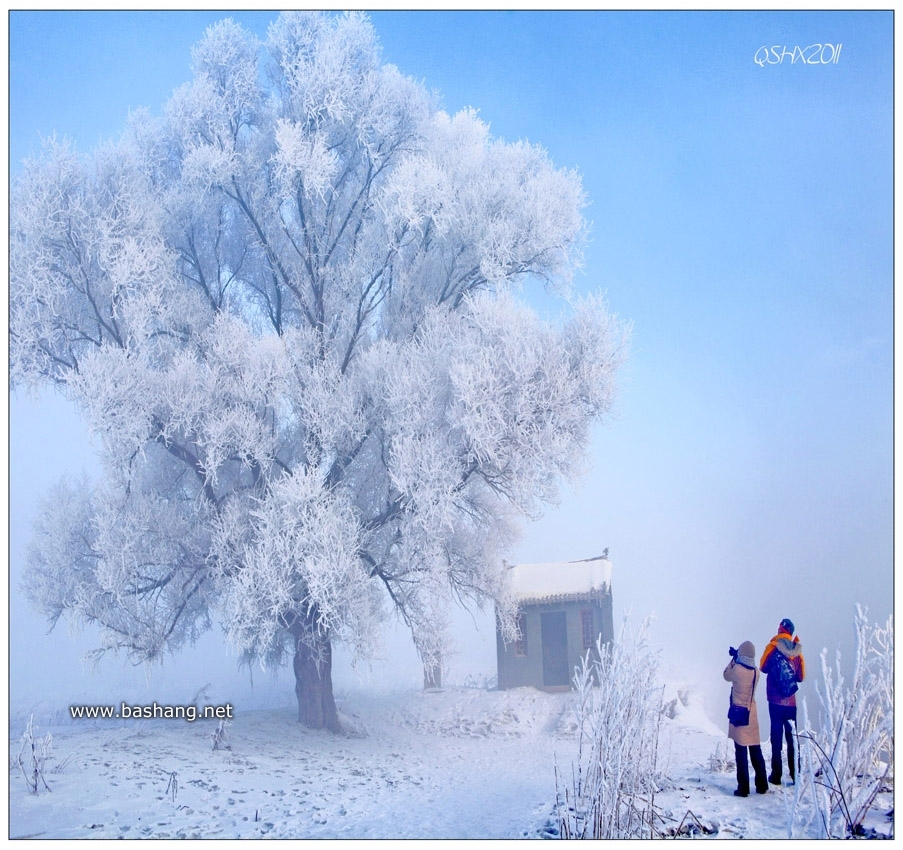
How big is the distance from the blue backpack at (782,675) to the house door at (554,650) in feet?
7.21

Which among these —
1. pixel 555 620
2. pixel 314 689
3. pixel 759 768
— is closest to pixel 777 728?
pixel 759 768

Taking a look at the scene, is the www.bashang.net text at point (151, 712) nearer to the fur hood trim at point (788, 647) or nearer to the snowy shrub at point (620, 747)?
the snowy shrub at point (620, 747)

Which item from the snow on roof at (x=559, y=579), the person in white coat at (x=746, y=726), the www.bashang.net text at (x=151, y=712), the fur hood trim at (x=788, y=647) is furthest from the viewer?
the snow on roof at (x=559, y=579)

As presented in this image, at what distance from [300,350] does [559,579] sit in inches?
122

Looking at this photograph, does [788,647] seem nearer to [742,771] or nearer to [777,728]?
[777,728]

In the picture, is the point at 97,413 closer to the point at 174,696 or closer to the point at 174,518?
the point at 174,518

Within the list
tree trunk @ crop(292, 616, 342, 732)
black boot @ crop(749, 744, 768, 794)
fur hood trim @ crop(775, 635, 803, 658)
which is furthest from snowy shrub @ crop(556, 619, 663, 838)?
tree trunk @ crop(292, 616, 342, 732)

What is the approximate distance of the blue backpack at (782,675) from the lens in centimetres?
514

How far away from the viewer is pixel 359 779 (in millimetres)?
5945

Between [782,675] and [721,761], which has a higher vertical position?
[782,675]

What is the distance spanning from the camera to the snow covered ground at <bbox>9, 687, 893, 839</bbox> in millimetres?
5230

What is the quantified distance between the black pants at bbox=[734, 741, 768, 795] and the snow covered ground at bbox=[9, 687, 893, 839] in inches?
3.4

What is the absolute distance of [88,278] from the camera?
6.77 m

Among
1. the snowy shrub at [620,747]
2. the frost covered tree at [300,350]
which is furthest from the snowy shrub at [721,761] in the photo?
the frost covered tree at [300,350]
